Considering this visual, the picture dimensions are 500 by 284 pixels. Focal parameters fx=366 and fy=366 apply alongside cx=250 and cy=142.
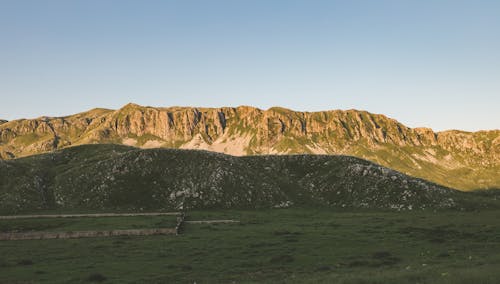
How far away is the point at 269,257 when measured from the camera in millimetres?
43969

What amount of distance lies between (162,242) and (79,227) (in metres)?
28.6

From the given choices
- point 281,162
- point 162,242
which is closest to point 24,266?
point 162,242

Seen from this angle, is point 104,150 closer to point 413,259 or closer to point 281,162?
point 281,162

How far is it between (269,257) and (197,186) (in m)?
87.6

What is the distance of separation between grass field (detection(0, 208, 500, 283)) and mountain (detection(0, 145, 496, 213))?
54628mm

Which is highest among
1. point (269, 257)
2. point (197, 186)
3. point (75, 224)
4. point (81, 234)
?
point (269, 257)

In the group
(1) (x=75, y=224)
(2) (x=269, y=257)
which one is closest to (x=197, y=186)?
(1) (x=75, y=224)

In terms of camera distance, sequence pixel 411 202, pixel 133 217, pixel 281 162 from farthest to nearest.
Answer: pixel 281 162
pixel 411 202
pixel 133 217

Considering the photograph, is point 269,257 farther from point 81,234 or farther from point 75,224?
point 75,224

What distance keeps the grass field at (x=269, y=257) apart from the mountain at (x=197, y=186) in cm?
5463

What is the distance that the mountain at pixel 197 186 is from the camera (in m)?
119

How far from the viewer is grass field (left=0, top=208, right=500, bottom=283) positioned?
32.0m

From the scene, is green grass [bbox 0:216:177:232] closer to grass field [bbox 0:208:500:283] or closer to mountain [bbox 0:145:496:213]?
grass field [bbox 0:208:500:283]

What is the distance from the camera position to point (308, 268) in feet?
122
